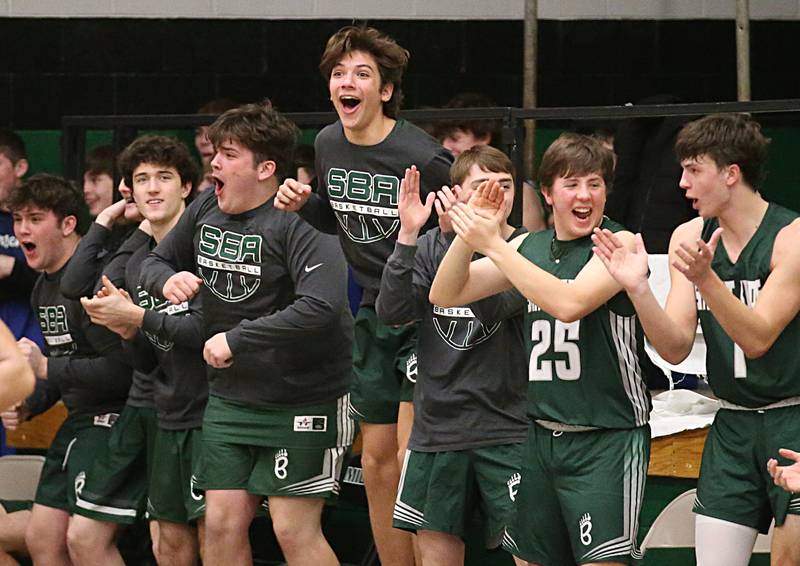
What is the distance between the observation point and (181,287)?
5395 mm

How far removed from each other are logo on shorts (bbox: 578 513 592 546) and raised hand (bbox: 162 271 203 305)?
1.65 m

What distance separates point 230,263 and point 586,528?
174 centimetres

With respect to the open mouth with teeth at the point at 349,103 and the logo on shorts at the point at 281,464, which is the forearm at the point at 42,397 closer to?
the logo on shorts at the point at 281,464

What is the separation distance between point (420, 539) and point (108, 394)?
185 cm

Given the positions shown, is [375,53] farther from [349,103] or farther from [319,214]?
[319,214]

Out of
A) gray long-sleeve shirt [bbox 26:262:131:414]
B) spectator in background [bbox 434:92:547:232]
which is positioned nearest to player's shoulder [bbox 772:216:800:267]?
spectator in background [bbox 434:92:547:232]

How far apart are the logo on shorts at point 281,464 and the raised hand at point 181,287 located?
0.66 m

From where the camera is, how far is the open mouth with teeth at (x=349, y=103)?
5.53 meters

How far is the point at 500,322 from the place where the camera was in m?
5.20

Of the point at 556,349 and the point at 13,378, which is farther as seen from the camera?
the point at 556,349

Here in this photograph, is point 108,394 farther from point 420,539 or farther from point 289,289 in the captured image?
point 420,539

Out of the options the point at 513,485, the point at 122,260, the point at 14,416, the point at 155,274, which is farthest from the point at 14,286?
the point at 513,485

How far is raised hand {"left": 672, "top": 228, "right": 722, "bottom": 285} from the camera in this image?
435cm

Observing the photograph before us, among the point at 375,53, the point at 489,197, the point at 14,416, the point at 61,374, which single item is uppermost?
the point at 375,53
